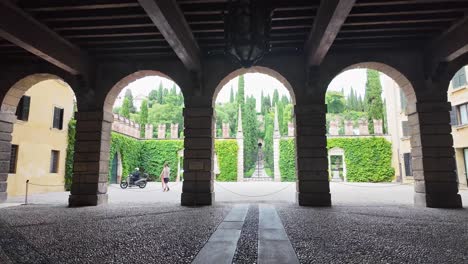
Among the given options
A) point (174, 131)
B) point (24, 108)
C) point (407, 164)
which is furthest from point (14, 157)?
point (407, 164)

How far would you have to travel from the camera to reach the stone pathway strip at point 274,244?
9.06 feet

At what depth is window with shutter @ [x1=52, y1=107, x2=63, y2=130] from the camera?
15018 millimetres

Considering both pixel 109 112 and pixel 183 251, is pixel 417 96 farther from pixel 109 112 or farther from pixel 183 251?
pixel 109 112

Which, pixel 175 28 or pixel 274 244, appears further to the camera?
pixel 175 28

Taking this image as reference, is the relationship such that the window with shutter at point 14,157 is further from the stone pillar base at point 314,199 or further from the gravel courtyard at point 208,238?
the stone pillar base at point 314,199

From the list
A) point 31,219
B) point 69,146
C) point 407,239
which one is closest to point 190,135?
point 31,219

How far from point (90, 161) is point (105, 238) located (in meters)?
5.28

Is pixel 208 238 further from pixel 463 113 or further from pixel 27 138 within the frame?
pixel 463 113

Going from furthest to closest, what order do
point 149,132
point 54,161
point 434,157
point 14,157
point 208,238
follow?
point 149,132 → point 54,161 → point 14,157 → point 434,157 → point 208,238

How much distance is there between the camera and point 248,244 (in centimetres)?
339

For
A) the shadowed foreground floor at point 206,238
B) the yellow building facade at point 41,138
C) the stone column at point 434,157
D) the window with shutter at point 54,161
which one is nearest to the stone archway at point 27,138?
the yellow building facade at point 41,138

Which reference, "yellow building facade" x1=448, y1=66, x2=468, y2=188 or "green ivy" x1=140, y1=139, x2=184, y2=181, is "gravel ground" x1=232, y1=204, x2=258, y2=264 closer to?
"yellow building facade" x1=448, y1=66, x2=468, y2=188

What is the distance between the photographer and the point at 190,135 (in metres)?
8.22

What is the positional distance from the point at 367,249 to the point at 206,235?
6.52 feet
